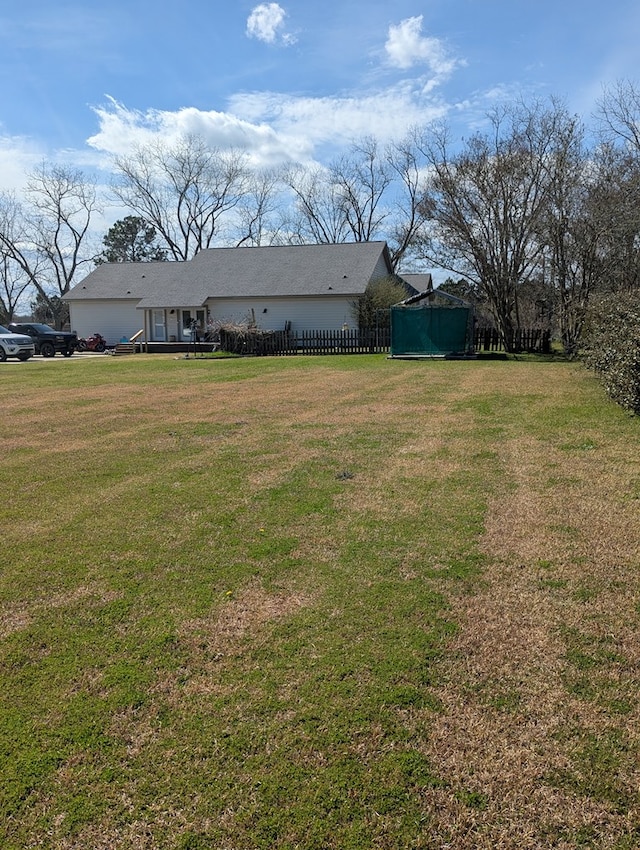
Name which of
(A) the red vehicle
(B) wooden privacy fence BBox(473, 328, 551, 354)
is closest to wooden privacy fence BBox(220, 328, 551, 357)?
(B) wooden privacy fence BBox(473, 328, 551, 354)

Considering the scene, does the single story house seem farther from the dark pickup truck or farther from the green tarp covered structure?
the green tarp covered structure

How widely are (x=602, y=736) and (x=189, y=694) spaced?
174 cm

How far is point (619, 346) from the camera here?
9.28 m

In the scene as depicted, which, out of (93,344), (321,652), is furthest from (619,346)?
(93,344)

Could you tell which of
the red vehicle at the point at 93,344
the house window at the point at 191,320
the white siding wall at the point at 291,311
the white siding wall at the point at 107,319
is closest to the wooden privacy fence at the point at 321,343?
the white siding wall at the point at 291,311

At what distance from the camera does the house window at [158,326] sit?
1328 inches

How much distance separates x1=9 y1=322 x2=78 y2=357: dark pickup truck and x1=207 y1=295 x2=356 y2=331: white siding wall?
803 cm

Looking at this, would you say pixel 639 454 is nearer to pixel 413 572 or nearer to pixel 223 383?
pixel 413 572

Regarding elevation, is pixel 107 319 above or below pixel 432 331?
above

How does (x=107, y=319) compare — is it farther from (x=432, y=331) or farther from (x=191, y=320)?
(x=432, y=331)

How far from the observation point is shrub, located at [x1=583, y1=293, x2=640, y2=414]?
8398mm

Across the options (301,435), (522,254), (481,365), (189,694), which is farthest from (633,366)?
(522,254)

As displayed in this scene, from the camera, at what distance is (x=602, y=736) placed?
7.32ft

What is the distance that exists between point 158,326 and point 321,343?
13523mm
